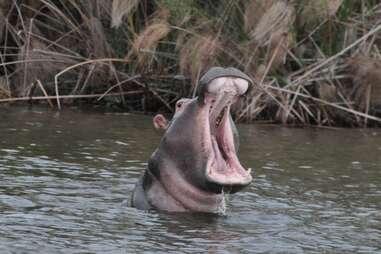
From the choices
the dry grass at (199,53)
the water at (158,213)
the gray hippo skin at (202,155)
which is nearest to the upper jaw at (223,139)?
the gray hippo skin at (202,155)

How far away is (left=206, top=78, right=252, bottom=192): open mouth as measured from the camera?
611 cm

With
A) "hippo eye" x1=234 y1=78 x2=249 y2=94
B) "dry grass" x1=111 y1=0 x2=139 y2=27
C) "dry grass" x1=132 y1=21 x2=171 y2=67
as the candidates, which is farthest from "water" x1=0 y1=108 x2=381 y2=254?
"dry grass" x1=111 y1=0 x2=139 y2=27

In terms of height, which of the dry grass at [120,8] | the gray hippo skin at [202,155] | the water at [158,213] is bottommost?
the water at [158,213]

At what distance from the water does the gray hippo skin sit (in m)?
0.12

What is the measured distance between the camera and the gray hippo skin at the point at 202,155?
241 inches

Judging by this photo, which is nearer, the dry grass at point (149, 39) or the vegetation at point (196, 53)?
the dry grass at point (149, 39)

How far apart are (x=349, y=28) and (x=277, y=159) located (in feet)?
11.5

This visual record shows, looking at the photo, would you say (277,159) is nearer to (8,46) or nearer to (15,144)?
(15,144)

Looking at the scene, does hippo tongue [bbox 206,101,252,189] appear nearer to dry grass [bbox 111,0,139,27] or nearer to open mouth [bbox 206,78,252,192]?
open mouth [bbox 206,78,252,192]

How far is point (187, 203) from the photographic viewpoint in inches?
255

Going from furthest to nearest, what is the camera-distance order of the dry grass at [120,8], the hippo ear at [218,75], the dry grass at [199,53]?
the dry grass at [199,53] → the dry grass at [120,8] → the hippo ear at [218,75]

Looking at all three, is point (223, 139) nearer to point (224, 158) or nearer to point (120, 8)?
point (224, 158)

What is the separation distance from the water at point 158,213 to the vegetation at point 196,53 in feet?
2.79

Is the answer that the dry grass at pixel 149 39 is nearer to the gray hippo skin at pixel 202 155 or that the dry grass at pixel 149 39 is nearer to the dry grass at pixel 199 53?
the dry grass at pixel 199 53
